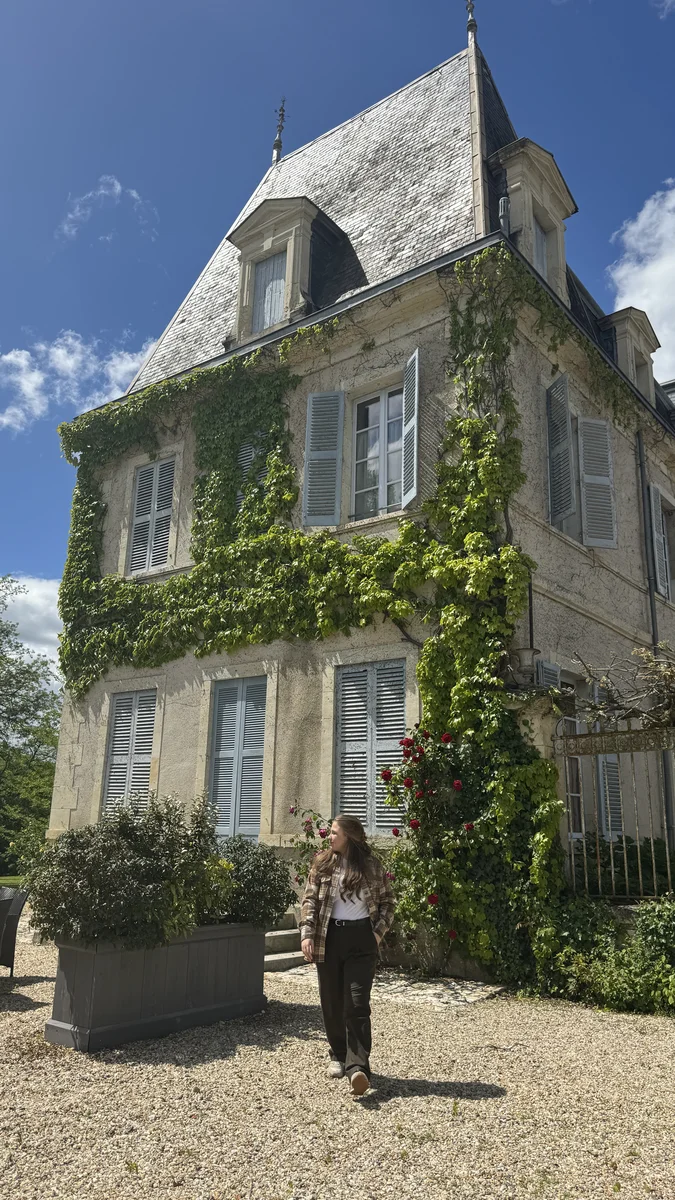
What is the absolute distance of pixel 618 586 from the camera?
1101 cm

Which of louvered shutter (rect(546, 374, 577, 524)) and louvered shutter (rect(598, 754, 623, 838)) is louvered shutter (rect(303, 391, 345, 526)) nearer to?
louvered shutter (rect(546, 374, 577, 524))

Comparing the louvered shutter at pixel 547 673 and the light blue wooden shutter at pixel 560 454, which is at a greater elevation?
the light blue wooden shutter at pixel 560 454

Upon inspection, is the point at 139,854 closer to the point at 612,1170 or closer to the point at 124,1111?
the point at 124,1111

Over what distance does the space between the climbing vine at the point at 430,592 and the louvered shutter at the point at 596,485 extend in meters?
1.13

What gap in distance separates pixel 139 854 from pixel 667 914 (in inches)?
153

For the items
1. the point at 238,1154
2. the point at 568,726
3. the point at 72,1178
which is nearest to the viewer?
the point at 72,1178

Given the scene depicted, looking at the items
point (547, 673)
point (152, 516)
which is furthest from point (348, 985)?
point (152, 516)

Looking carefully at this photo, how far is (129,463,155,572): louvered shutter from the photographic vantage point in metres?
11.8

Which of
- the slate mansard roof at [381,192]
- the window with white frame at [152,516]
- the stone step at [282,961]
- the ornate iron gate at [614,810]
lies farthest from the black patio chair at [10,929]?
the slate mansard roof at [381,192]

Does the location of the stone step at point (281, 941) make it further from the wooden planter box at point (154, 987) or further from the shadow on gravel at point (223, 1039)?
the wooden planter box at point (154, 987)

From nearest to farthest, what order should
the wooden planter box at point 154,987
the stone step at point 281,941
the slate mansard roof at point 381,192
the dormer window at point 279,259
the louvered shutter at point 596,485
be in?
1. the wooden planter box at point 154,987
2. the stone step at point 281,941
3. the louvered shutter at point 596,485
4. the slate mansard roof at point 381,192
5. the dormer window at point 279,259

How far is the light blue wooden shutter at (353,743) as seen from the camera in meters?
8.75

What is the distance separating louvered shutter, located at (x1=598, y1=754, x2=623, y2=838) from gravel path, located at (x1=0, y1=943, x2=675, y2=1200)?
3977mm

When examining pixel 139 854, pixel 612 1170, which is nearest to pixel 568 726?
pixel 139 854
